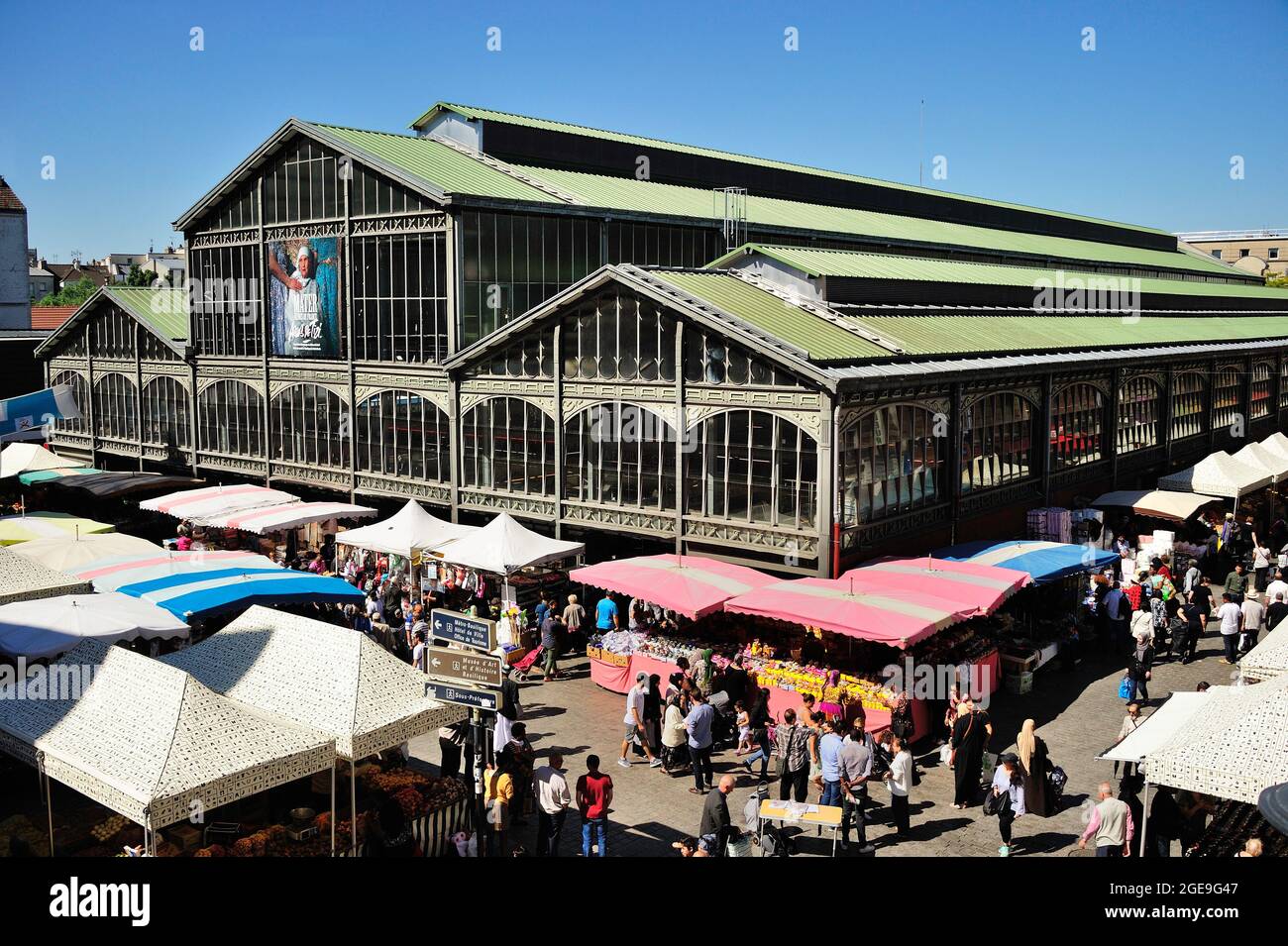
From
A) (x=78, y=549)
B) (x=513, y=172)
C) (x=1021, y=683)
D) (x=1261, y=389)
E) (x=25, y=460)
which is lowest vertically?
(x=1021, y=683)

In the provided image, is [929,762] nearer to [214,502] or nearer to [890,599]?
[890,599]

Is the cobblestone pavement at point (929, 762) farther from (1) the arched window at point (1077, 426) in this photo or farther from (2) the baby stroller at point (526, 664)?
(1) the arched window at point (1077, 426)

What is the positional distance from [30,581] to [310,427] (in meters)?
18.6

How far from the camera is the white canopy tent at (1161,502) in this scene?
32.2 m

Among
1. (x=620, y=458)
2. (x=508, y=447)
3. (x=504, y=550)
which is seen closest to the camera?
(x=504, y=550)

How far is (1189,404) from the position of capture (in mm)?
43812

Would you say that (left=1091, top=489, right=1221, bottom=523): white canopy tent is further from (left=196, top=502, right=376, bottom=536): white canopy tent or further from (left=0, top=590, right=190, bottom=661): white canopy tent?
(left=0, top=590, right=190, bottom=661): white canopy tent

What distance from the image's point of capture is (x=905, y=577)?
72.1 feet

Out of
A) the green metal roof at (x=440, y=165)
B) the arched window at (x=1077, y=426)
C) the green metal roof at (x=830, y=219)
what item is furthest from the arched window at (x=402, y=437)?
the arched window at (x=1077, y=426)

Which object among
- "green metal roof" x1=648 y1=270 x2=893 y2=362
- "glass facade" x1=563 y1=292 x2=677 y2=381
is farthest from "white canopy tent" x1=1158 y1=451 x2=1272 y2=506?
"glass facade" x1=563 y1=292 x2=677 y2=381

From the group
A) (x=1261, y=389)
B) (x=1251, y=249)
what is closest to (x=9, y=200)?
(x=1261, y=389)

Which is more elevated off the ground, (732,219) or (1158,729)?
(732,219)

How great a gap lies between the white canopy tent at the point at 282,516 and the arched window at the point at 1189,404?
31.0 meters

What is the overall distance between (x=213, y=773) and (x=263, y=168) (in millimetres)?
33077
